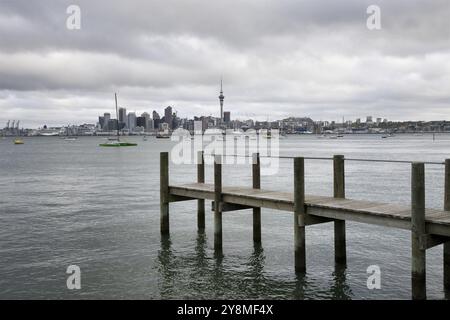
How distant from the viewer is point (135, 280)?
16297 mm

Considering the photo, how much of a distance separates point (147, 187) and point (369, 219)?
32.4m

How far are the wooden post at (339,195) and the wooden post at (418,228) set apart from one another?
3.47m

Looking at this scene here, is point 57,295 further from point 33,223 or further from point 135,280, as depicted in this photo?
point 33,223

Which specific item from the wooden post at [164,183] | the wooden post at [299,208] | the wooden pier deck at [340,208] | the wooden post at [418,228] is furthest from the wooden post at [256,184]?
the wooden post at [418,228]

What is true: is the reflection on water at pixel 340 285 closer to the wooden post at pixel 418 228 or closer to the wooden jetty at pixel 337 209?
the wooden jetty at pixel 337 209

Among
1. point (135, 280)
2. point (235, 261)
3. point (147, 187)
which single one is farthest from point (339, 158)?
point (147, 187)

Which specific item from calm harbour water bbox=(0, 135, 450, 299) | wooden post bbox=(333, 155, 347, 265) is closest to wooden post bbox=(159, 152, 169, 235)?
calm harbour water bbox=(0, 135, 450, 299)

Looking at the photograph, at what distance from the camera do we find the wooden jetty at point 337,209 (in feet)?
39.8

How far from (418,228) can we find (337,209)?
241 cm

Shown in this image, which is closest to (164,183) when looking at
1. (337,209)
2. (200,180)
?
(200,180)

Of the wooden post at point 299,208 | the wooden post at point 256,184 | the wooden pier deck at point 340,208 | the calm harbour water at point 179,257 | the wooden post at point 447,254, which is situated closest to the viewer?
the wooden pier deck at point 340,208

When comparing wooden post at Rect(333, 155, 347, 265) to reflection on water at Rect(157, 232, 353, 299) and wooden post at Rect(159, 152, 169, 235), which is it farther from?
wooden post at Rect(159, 152, 169, 235)

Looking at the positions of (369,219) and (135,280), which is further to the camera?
(135,280)

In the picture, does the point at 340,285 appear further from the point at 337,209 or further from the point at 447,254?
the point at 447,254
